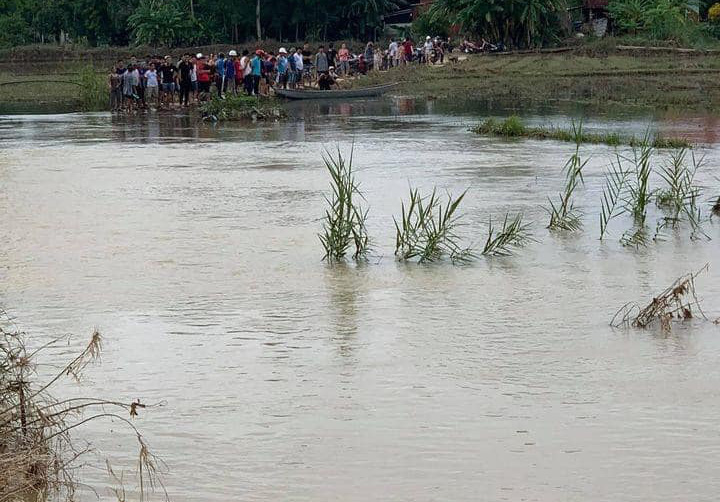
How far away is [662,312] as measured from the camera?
8.49 m

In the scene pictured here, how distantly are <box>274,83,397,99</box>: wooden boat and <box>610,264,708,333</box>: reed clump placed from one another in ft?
80.7

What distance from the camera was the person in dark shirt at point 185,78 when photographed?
30297mm

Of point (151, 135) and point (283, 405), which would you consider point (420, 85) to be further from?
point (283, 405)

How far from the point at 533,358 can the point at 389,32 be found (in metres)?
48.1

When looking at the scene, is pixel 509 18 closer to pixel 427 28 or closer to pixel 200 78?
pixel 427 28

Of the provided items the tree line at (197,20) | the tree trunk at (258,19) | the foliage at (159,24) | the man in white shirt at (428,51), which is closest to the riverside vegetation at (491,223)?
the man in white shirt at (428,51)

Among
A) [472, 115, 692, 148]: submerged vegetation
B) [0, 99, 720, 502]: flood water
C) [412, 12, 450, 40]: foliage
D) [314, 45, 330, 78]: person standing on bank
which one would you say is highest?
[412, 12, 450, 40]: foliage

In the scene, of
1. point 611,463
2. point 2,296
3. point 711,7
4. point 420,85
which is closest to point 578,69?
point 420,85

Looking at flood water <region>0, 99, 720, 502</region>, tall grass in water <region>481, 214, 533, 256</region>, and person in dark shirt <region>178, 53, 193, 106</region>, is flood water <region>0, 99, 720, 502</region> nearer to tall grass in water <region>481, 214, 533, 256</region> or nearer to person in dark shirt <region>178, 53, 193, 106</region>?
tall grass in water <region>481, 214, 533, 256</region>

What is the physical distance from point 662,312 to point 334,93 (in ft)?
85.4

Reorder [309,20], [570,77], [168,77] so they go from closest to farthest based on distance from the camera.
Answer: [168,77], [570,77], [309,20]

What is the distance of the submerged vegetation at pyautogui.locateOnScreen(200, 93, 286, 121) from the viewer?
27.0 meters

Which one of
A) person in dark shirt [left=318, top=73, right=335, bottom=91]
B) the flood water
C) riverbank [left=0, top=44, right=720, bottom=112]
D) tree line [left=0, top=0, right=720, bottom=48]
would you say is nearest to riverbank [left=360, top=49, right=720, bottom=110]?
riverbank [left=0, top=44, right=720, bottom=112]

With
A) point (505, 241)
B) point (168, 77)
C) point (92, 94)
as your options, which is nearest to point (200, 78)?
point (168, 77)
